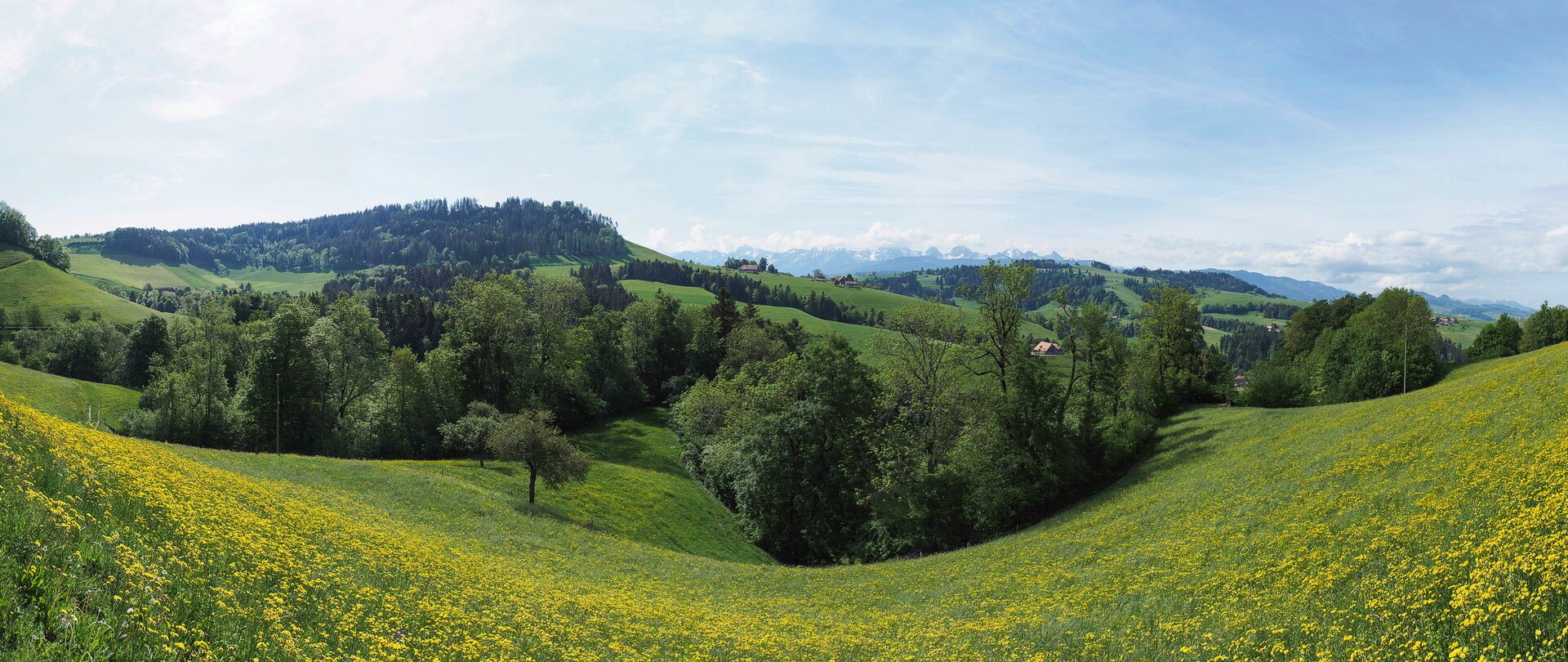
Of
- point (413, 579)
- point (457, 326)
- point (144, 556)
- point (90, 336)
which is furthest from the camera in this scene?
point (90, 336)

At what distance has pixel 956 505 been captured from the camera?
45.5 m

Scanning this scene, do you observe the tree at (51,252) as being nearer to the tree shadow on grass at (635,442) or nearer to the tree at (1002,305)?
the tree shadow on grass at (635,442)

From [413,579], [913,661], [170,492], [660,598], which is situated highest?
[170,492]

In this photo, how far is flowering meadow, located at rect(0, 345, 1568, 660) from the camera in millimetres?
9469

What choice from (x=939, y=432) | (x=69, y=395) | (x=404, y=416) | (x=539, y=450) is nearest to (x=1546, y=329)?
(x=939, y=432)

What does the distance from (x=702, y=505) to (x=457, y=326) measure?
42.9 m

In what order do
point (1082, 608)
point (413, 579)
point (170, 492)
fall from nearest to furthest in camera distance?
point (170, 492), point (413, 579), point (1082, 608)

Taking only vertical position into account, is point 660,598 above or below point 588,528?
above

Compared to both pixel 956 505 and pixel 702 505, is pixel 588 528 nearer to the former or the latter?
pixel 702 505

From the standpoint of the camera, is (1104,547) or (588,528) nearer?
(1104,547)

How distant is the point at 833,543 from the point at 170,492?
4329cm

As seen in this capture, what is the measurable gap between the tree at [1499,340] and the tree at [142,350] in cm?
19591

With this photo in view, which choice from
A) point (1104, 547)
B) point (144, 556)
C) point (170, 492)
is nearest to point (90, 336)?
point (170, 492)

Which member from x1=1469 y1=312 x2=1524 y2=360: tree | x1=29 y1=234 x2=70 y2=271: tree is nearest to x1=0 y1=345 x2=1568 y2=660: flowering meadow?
x1=1469 y1=312 x2=1524 y2=360: tree
